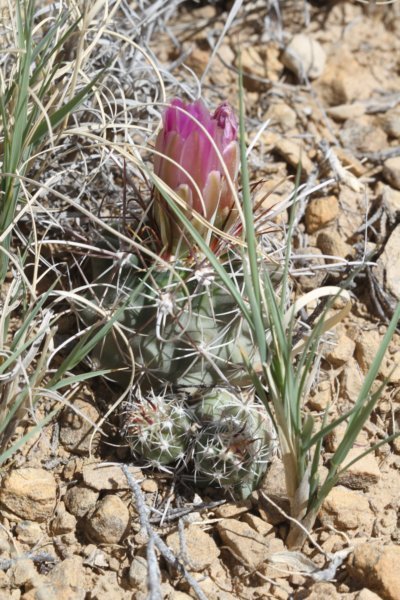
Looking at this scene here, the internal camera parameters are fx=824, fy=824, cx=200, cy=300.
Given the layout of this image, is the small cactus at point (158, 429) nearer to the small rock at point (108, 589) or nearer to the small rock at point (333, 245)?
the small rock at point (108, 589)

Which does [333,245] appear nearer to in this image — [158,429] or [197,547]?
[158,429]

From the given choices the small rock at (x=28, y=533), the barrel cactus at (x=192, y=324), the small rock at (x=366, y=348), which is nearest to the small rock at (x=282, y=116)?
the small rock at (x=366, y=348)

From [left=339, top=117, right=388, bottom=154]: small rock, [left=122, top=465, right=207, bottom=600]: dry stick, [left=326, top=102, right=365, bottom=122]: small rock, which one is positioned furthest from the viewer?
[left=326, top=102, right=365, bottom=122]: small rock

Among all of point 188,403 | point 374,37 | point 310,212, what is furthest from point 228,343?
point 374,37

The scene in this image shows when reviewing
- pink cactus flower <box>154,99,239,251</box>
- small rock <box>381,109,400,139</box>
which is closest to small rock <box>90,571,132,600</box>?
pink cactus flower <box>154,99,239,251</box>

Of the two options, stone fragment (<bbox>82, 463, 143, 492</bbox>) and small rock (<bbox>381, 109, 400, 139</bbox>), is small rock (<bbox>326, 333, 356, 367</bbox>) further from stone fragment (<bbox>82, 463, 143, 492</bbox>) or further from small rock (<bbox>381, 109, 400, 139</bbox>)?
small rock (<bbox>381, 109, 400, 139</bbox>)

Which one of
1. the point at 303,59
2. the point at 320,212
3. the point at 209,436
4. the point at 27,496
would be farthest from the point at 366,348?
the point at 303,59
